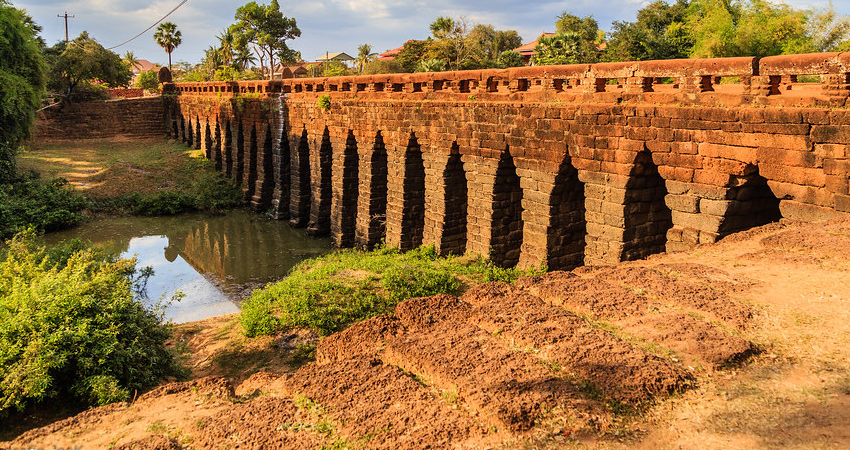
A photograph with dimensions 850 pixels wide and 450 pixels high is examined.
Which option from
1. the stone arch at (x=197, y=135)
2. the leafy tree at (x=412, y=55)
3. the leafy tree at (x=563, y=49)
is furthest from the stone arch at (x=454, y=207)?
the leafy tree at (x=412, y=55)

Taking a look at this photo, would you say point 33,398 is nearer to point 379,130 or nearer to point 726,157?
point 726,157

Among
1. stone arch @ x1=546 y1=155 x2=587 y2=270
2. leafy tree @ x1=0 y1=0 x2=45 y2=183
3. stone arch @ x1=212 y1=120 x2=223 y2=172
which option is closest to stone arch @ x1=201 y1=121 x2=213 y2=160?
stone arch @ x1=212 y1=120 x2=223 y2=172

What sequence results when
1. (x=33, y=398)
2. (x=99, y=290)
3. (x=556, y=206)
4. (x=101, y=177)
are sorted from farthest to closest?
(x=101, y=177)
(x=556, y=206)
(x=99, y=290)
(x=33, y=398)

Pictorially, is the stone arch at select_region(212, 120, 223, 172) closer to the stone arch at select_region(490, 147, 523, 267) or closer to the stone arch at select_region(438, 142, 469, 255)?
the stone arch at select_region(438, 142, 469, 255)

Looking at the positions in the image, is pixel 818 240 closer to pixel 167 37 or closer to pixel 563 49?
pixel 563 49

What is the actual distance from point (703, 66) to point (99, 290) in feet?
23.2

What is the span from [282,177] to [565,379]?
16.4m

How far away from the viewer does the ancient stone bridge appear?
21.9 feet

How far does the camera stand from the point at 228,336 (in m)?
8.98

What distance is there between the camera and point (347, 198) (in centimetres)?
1567

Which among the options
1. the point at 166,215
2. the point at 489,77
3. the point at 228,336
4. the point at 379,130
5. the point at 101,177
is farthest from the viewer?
the point at 101,177

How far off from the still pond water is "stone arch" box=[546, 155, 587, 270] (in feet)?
19.3

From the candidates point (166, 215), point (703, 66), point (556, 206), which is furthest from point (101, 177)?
point (703, 66)

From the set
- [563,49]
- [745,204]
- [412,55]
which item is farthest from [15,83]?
[412,55]
